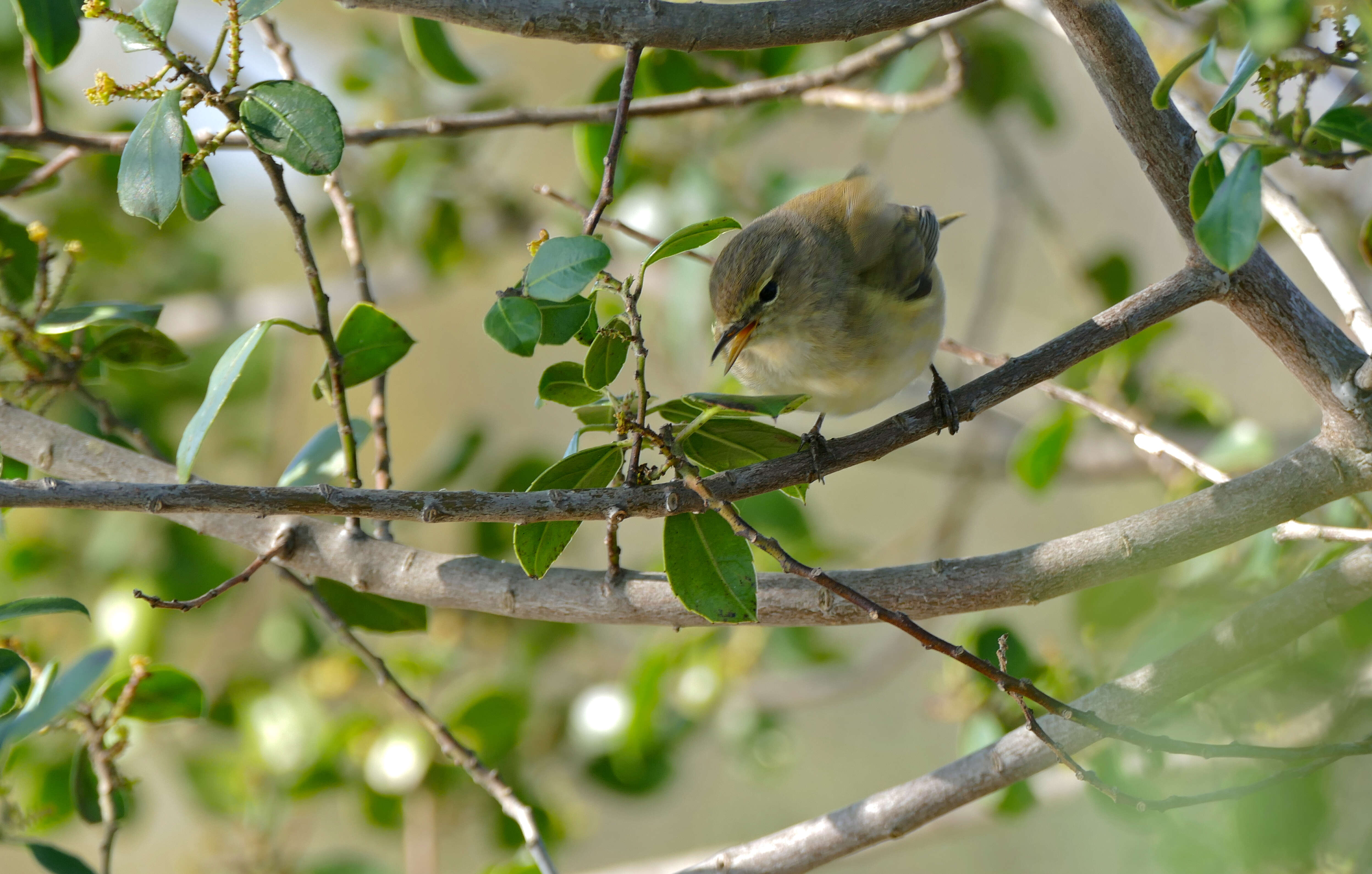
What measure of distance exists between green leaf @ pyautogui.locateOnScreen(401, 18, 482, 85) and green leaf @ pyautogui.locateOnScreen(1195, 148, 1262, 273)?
123cm

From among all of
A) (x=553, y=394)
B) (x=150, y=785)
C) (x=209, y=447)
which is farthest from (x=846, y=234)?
(x=150, y=785)

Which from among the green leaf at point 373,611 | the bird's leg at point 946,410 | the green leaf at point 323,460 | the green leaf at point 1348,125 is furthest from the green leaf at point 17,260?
the green leaf at point 1348,125

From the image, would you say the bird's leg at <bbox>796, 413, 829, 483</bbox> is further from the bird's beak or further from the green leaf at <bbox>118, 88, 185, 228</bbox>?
the green leaf at <bbox>118, 88, 185, 228</bbox>

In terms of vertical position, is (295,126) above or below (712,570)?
above

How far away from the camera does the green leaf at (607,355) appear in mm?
900

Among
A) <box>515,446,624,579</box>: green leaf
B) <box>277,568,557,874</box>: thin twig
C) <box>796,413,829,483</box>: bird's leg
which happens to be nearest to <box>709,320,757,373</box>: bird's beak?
<box>796,413,829,483</box>: bird's leg

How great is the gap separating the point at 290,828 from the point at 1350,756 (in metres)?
1.96

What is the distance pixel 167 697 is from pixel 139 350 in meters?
0.46

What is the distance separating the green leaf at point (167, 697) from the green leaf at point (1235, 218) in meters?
1.24

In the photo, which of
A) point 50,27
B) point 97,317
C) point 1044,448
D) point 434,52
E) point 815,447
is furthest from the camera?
point 1044,448

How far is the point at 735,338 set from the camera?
5.18ft

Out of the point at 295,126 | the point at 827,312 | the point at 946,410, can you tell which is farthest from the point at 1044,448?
the point at 295,126

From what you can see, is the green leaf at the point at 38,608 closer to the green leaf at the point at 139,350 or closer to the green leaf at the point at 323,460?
the green leaf at the point at 323,460

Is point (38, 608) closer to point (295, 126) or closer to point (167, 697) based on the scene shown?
point (167, 697)
